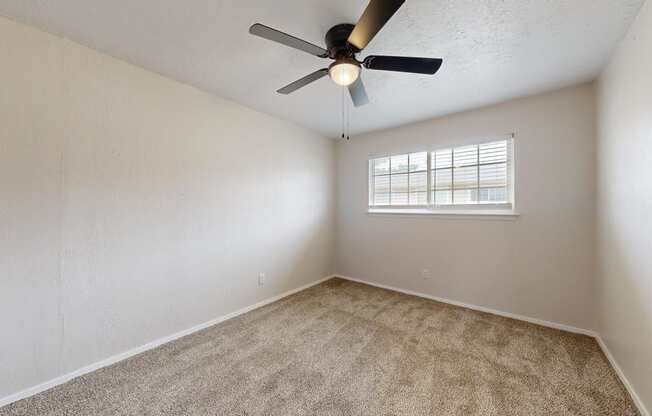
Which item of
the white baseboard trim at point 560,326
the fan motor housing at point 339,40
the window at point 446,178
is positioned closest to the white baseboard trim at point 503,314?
the white baseboard trim at point 560,326

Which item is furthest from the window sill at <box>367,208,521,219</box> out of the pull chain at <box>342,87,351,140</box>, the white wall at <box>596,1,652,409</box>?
the pull chain at <box>342,87,351,140</box>

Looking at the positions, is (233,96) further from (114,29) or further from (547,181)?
(547,181)

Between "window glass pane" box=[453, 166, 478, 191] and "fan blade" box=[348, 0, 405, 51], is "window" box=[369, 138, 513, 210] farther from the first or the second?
"fan blade" box=[348, 0, 405, 51]

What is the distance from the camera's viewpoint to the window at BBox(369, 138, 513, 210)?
2818 mm

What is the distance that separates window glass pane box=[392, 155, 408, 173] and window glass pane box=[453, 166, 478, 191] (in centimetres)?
67

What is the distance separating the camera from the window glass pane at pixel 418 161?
3.37m

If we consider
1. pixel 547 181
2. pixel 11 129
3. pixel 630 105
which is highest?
pixel 630 105

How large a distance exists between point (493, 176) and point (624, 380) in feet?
6.28

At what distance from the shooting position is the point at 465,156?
3.04m

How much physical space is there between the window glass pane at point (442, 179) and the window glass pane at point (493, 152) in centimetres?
38

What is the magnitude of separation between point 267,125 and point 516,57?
8.11 ft

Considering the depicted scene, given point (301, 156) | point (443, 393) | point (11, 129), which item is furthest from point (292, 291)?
point (11, 129)

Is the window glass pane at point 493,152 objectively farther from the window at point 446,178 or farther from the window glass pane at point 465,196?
the window glass pane at point 465,196

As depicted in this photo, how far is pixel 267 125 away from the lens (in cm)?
310
